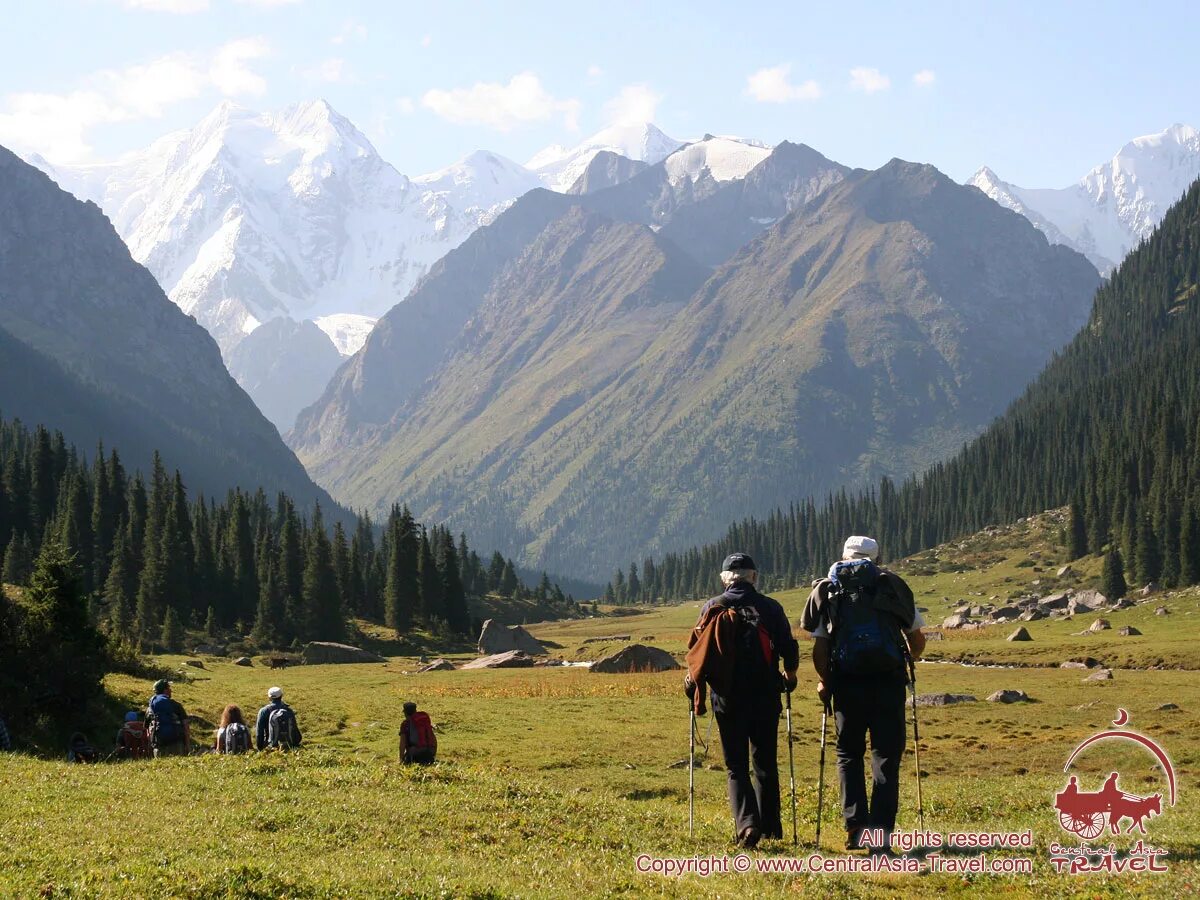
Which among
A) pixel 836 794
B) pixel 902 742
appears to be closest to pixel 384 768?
pixel 836 794

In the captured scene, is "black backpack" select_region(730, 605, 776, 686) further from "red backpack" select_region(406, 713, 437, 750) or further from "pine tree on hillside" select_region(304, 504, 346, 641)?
"pine tree on hillside" select_region(304, 504, 346, 641)

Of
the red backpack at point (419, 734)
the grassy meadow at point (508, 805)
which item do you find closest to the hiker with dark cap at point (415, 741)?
the red backpack at point (419, 734)

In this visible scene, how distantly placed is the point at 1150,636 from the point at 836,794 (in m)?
74.3

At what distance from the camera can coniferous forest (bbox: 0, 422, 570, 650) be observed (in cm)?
10975

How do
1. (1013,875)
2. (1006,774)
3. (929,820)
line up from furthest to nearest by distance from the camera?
(1006,774), (929,820), (1013,875)

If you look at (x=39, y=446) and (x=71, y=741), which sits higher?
(x=39, y=446)

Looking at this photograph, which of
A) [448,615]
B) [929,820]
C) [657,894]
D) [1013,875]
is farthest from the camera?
[448,615]

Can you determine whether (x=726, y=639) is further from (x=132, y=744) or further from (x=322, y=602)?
(x=322, y=602)

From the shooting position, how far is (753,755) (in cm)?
1947

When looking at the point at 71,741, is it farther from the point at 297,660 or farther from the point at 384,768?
the point at 297,660

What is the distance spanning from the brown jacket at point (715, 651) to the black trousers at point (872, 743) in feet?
6.04

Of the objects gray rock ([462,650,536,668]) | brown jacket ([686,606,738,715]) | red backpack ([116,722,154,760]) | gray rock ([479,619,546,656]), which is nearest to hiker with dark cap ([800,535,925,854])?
brown jacket ([686,606,738,715])

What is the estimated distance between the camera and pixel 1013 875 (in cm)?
1680

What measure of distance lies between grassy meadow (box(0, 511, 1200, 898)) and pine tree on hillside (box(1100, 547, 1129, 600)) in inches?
3190
